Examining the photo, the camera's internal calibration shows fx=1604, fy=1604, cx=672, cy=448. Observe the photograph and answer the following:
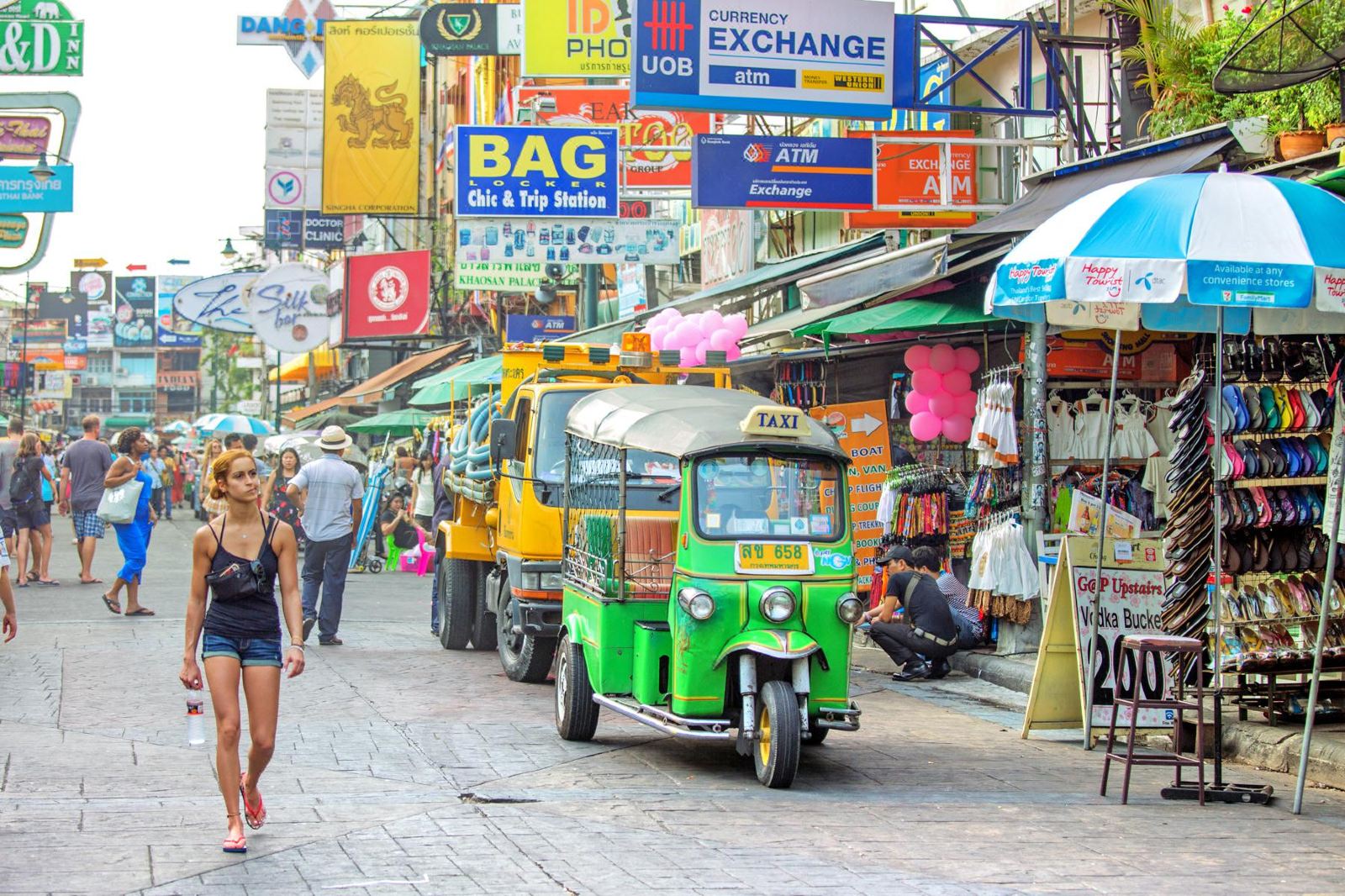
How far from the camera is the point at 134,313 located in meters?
123

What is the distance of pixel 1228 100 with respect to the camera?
12.8 meters

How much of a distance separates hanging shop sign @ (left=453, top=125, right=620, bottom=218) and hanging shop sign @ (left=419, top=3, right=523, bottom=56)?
30.8 ft

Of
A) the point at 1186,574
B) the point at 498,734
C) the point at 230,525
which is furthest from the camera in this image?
the point at 498,734

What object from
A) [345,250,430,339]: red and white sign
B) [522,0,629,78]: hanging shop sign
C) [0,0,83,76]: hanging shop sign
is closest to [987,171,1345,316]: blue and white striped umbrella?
[522,0,629,78]: hanging shop sign

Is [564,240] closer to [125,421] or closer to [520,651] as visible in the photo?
[520,651]

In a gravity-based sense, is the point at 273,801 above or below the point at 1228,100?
below

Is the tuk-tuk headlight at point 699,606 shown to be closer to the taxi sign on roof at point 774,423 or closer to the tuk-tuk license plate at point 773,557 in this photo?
the tuk-tuk license plate at point 773,557

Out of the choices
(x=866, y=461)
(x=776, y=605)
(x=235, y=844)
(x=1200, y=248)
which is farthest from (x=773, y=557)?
(x=866, y=461)

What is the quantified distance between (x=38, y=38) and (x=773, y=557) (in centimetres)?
1398

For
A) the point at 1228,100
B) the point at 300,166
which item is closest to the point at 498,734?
the point at 1228,100

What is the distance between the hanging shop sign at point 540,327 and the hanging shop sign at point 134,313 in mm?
101341

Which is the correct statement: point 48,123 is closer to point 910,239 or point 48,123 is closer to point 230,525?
point 910,239

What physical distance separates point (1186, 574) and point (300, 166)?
118 feet

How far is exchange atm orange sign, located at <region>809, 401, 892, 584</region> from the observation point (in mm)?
15453
